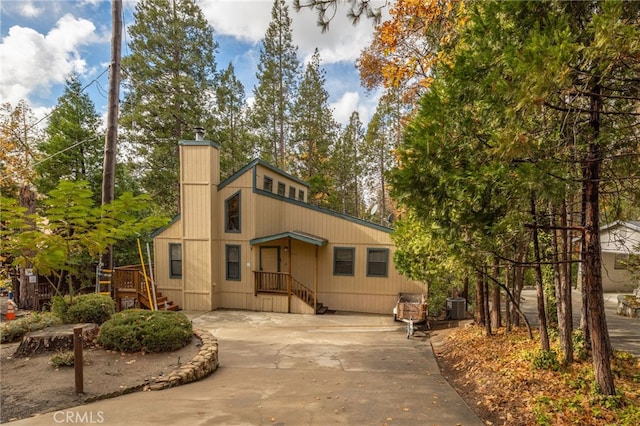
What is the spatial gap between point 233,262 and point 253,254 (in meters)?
0.95

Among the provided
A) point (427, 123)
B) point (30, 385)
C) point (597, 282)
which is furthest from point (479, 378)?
point (30, 385)

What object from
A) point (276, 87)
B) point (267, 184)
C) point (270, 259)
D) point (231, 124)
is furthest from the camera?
point (231, 124)

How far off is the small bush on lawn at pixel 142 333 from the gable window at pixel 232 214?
645 cm

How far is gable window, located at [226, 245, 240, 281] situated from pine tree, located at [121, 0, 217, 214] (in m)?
9.41

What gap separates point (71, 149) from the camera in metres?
13.4

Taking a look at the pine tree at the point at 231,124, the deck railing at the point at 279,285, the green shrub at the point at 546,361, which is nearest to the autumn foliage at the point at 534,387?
the green shrub at the point at 546,361

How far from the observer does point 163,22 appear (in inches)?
731

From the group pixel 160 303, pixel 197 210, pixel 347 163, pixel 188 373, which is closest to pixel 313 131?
pixel 347 163

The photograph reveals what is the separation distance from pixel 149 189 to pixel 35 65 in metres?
11.0

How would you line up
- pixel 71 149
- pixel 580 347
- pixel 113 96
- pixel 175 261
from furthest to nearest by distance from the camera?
pixel 71 149
pixel 175 261
pixel 113 96
pixel 580 347

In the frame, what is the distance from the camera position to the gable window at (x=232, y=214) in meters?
12.5

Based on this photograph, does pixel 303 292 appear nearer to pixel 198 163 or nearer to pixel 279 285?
pixel 279 285

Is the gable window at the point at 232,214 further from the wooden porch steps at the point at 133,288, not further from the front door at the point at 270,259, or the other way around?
the wooden porch steps at the point at 133,288

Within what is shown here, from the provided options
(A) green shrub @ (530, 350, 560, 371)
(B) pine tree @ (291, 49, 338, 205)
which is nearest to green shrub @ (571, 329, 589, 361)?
(A) green shrub @ (530, 350, 560, 371)
